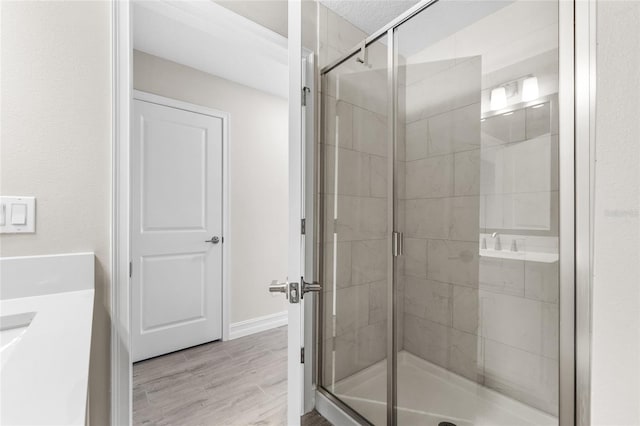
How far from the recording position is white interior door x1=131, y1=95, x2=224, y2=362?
7.41 ft

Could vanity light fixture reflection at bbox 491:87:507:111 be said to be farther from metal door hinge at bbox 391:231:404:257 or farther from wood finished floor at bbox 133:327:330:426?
wood finished floor at bbox 133:327:330:426

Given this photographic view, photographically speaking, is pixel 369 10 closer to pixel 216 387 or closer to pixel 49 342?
pixel 49 342

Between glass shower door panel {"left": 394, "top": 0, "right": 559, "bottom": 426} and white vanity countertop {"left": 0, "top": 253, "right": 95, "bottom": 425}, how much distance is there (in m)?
1.27

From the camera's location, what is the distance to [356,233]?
5.29 feet

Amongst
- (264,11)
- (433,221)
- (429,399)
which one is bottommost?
(429,399)

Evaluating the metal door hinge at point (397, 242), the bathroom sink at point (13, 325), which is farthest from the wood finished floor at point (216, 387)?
the bathroom sink at point (13, 325)

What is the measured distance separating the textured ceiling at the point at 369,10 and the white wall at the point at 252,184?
1414mm

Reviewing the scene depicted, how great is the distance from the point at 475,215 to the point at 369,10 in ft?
4.02

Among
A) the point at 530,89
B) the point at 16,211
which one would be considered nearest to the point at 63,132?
the point at 16,211

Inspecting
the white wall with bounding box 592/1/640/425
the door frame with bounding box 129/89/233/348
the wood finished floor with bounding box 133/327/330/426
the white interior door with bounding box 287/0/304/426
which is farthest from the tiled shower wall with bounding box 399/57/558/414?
the door frame with bounding box 129/89/233/348

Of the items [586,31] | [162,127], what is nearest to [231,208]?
[162,127]

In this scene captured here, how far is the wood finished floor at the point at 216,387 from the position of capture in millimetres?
1626

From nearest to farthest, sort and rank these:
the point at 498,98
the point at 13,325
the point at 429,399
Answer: the point at 13,325 → the point at 498,98 → the point at 429,399

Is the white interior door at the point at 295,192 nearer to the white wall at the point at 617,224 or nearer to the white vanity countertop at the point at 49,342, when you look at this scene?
the white vanity countertop at the point at 49,342
